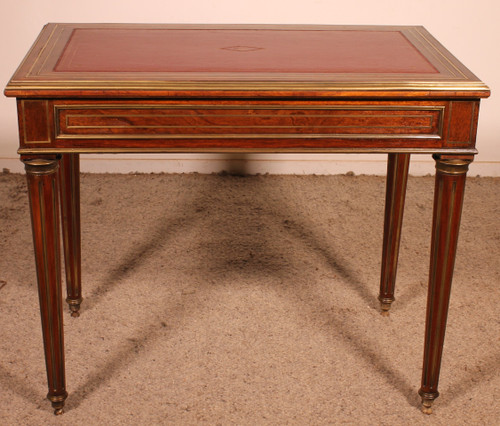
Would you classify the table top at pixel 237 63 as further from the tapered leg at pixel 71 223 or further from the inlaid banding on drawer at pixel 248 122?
the tapered leg at pixel 71 223

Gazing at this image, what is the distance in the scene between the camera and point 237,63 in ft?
6.39

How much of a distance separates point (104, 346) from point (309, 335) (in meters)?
0.59

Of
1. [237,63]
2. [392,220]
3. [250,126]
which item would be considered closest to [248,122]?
[250,126]

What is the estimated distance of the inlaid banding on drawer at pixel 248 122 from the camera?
1.78 m

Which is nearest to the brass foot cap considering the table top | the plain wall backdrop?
the table top

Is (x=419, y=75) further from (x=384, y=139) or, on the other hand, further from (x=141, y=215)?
(x=141, y=215)

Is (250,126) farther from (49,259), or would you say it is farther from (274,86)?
(49,259)

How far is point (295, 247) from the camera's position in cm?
293

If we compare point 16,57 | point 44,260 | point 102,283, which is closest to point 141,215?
point 102,283

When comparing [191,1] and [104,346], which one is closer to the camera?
[104,346]

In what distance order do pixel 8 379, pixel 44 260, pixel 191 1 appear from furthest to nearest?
pixel 191 1
pixel 8 379
pixel 44 260

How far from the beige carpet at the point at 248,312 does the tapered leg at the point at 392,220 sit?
8 cm

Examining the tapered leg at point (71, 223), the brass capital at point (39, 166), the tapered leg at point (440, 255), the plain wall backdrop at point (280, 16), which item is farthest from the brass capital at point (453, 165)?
the plain wall backdrop at point (280, 16)

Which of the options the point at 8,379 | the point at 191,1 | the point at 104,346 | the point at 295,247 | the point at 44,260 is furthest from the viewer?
the point at 191,1
